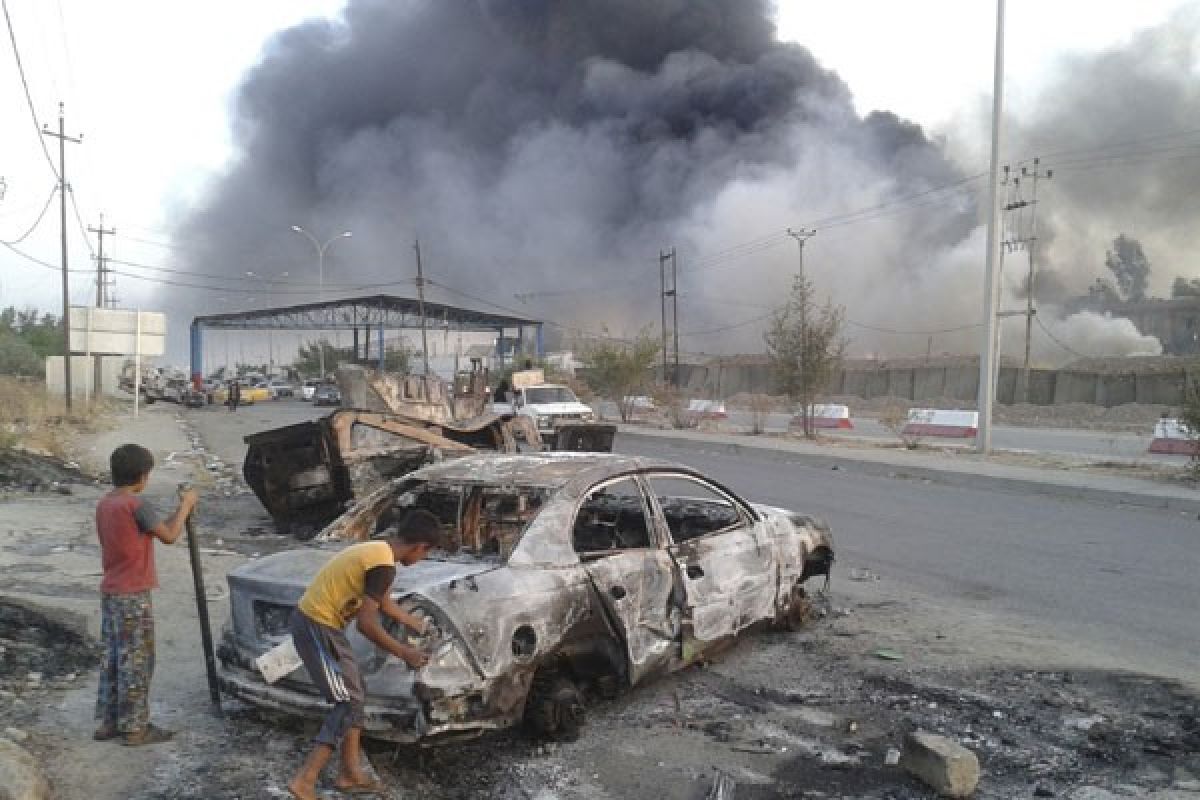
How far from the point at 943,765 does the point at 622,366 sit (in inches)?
1136

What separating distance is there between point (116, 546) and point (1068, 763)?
4.50m

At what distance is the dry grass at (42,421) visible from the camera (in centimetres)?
1783

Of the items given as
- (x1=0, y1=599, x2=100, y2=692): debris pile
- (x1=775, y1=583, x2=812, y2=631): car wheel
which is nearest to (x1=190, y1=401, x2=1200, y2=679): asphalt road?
(x1=775, y1=583, x2=812, y2=631): car wheel

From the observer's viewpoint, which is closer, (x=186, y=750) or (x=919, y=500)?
(x=186, y=750)

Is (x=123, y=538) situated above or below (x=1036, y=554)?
above

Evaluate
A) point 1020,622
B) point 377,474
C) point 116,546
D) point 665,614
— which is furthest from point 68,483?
point 1020,622

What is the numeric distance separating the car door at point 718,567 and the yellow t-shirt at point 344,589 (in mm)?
1891

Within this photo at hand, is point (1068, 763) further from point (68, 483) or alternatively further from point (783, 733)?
point (68, 483)

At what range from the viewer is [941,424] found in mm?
26219

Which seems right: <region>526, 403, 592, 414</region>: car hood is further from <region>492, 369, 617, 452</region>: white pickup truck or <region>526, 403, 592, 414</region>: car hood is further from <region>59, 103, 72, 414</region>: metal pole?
<region>59, 103, 72, 414</region>: metal pole

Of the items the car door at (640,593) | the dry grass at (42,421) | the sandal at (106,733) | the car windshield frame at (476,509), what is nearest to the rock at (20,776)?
the sandal at (106,733)

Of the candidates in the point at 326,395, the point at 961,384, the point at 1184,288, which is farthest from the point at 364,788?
the point at 1184,288

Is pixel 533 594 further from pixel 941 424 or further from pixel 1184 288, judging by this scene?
pixel 1184 288

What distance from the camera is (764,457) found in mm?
21766
